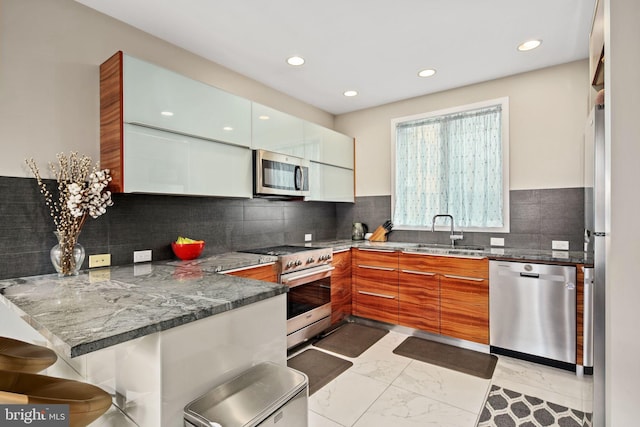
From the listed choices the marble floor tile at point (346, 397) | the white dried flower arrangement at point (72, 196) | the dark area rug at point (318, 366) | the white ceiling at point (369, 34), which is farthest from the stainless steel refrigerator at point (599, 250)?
the white dried flower arrangement at point (72, 196)

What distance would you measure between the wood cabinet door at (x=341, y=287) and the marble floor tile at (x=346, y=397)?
88 cm

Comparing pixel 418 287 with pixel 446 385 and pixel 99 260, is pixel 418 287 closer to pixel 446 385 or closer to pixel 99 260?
pixel 446 385

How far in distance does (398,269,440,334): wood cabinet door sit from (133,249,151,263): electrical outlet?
7.44 ft

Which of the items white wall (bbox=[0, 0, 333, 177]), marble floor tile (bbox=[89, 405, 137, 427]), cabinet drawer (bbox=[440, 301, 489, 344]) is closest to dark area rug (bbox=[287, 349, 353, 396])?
cabinet drawer (bbox=[440, 301, 489, 344])

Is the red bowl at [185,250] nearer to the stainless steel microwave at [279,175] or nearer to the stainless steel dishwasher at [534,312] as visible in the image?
the stainless steel microwave at [279,175]

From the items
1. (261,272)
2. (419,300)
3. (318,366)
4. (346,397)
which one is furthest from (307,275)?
(419,300)

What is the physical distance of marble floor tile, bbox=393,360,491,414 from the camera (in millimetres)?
2084

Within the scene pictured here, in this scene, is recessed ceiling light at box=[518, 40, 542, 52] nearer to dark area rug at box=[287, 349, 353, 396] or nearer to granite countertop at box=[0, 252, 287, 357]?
granite countertop at box=[0, 252, 287, 357]

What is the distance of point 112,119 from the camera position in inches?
78.7

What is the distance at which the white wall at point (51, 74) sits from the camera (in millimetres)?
1771

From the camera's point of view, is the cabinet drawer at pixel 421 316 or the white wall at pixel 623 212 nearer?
the white wall at pixel 623 212

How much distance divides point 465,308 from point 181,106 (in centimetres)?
286

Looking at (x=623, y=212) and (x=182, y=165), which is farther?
(x=182, y=165)

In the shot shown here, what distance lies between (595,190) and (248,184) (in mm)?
2300
